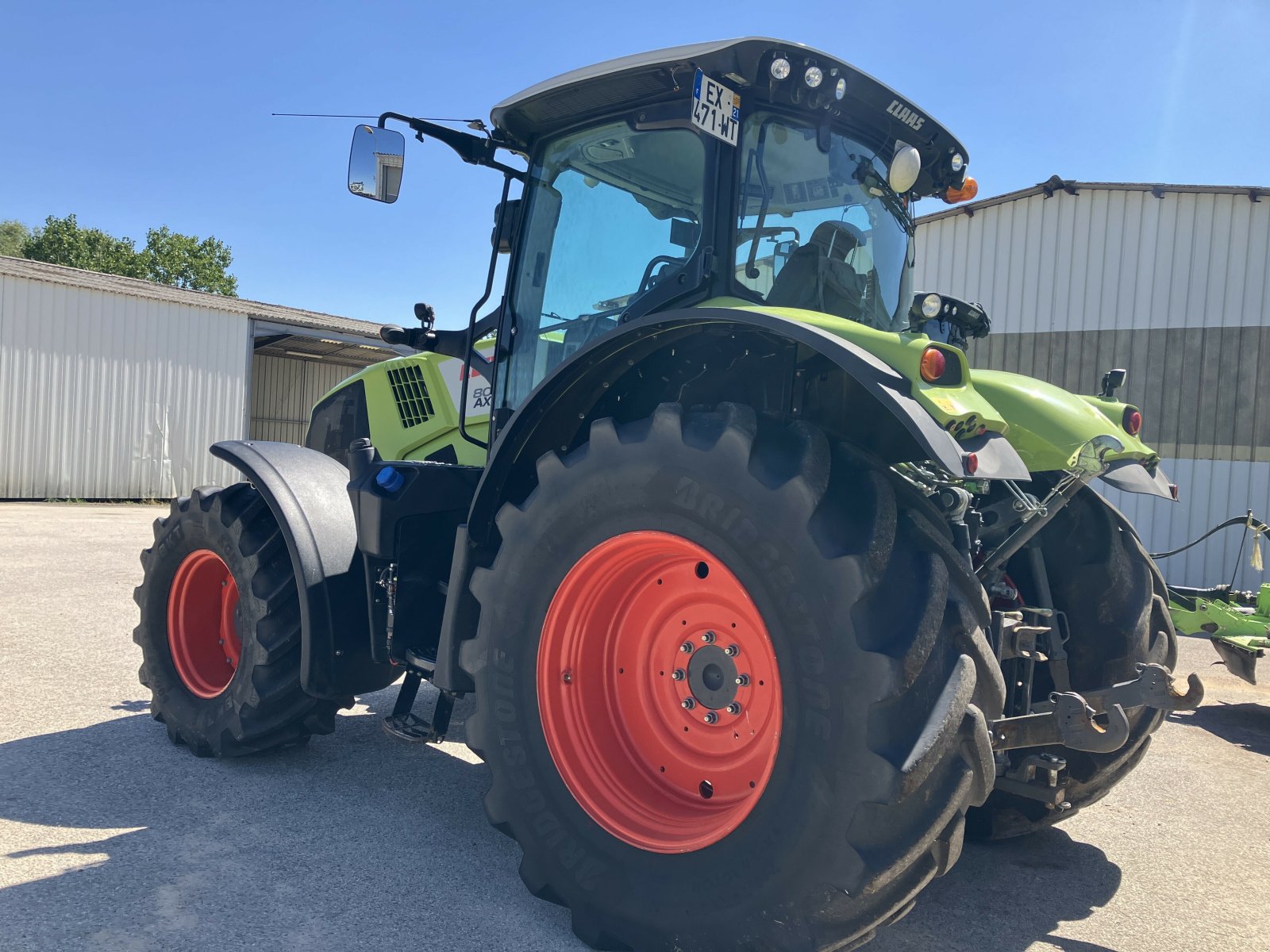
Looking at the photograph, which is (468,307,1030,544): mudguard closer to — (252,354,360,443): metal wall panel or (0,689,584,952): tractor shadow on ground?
(0,689,584,952): tractor shadow on ground

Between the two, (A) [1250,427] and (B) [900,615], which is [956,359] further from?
(A) [1250,427]

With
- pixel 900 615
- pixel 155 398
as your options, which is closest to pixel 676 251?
pixel 900 615

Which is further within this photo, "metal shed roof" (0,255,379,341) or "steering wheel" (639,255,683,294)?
"metal shed roof" (0,255,379,341)

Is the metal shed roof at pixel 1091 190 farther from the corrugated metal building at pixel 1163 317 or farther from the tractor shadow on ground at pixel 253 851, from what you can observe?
the tractor shadow on ground at pixel 253 851

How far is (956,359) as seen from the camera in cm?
242

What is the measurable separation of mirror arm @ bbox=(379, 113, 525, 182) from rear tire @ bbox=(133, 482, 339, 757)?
5.54 feet

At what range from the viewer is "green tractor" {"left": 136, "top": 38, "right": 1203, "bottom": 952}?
219cm

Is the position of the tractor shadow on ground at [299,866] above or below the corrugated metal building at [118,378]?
below

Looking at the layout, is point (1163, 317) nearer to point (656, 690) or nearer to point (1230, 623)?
point (1230, 623)

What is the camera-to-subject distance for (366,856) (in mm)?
3125

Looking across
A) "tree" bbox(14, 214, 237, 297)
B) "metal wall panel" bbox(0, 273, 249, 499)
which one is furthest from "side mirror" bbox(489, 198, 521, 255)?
"tree" bbox(14, 214, 237, 297)

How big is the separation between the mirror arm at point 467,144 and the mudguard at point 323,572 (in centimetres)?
146

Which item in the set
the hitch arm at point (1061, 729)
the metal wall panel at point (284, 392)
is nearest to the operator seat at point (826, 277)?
the hitch arm at point (1061, 729)

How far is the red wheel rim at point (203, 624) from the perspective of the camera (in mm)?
4336
